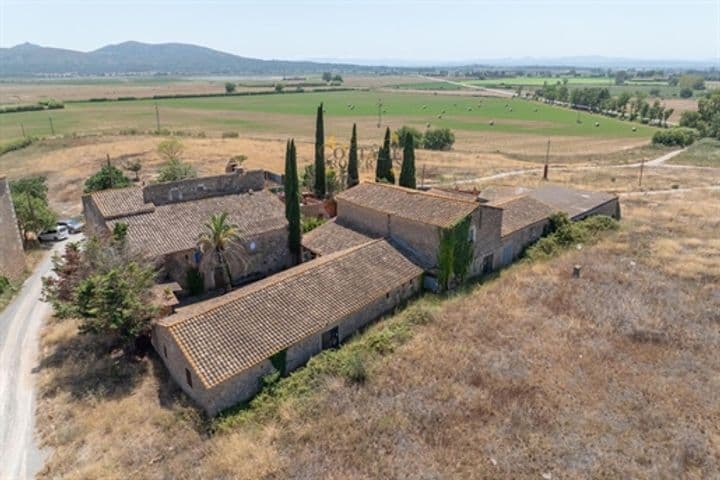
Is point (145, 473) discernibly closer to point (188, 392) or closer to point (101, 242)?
point (188, 392)

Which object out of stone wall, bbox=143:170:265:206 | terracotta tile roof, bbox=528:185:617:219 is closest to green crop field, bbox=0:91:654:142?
terracotta tile roof, bbox=528:185:617:219

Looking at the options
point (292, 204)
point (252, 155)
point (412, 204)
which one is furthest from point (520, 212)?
point (252, 155)

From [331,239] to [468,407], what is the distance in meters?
16.1

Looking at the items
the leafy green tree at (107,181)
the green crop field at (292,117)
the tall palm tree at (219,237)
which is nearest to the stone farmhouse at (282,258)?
the tall palm tree at (219,237)

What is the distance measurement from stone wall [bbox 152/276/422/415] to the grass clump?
560 inches

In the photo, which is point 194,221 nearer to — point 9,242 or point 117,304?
point 117,304

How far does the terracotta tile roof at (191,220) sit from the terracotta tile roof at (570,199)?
2249 centimetres

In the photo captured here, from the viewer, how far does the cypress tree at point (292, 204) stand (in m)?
32.2

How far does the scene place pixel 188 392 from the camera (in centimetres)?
2009

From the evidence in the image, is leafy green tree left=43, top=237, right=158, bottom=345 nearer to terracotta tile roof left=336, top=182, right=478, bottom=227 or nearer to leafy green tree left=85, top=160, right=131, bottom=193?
terracotta tile roof left=336, top=182, right=478, bottom=227

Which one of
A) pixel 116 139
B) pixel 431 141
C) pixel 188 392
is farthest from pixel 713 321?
pixel 116 139

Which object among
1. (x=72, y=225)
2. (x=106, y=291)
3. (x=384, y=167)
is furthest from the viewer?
(x=384, y=167)

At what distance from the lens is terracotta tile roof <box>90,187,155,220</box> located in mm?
29625

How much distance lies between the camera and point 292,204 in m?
32.2
